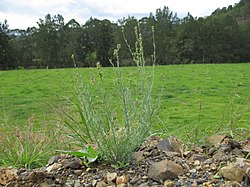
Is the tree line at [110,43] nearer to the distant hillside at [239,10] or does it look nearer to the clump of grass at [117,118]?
the distant hillside at [239,10]

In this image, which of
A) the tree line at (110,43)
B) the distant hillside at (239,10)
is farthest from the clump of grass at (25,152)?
the distant hillside at (239,10)

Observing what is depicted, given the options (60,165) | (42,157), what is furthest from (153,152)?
(42,157)

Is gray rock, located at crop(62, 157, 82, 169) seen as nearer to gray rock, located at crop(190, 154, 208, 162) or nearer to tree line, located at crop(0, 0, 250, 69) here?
gray rock, located at crop(190, 154, 208, 162)

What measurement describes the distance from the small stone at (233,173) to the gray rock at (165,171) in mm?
264

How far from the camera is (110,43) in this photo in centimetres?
3466

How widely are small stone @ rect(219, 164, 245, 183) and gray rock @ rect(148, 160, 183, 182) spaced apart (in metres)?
0.26

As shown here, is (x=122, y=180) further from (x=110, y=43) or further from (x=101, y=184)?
(x=110, y=43)

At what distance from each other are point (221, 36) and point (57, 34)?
707 inches

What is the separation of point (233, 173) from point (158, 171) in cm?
42

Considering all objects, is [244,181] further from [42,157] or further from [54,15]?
[54,15]

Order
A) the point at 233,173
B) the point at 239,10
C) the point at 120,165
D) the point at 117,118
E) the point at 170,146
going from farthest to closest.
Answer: the point at 239,10 < the point at 117,118 < the point at 170,146 < the point at 120,165 < the point at 233,173

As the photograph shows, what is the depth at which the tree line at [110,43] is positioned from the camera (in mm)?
33438

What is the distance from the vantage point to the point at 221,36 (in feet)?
116

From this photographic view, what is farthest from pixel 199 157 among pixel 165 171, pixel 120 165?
pixel 120 165
